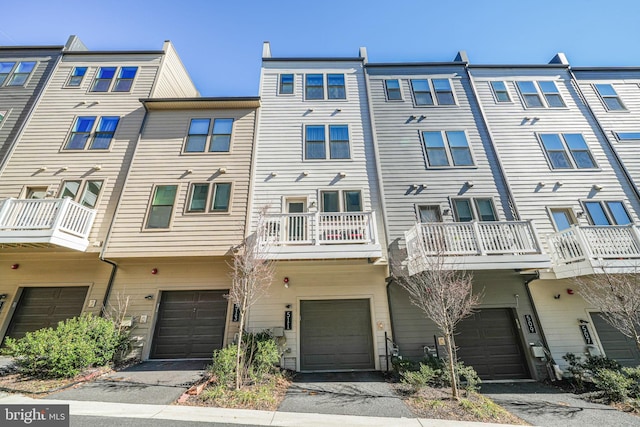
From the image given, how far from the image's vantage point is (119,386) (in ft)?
19.6

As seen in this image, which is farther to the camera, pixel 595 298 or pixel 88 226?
pixel 88 226

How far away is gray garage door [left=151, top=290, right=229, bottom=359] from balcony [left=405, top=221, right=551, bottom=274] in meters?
6.58

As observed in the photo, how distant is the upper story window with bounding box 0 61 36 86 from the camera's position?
11.5m

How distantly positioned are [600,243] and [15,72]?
78.1 ft

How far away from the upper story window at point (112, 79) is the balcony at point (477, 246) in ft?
45.6

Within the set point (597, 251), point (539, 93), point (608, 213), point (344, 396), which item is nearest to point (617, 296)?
point (597, 251)

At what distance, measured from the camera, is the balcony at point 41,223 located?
7.43 metres

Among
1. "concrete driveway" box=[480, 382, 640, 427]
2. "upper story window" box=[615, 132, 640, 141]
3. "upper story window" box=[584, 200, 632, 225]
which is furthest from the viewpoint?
"upper story window" box=[615, 132, 640, 141]

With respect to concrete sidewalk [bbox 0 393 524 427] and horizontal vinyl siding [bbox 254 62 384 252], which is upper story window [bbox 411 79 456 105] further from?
concrete sidewalk [bbox 0 393 524 427]

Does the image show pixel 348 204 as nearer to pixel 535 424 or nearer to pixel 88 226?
pixel 535 424

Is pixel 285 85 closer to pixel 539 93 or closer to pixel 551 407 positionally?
pixel 539 93

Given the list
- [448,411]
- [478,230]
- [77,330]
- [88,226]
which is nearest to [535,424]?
[448,411]

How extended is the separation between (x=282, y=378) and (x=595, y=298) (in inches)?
366

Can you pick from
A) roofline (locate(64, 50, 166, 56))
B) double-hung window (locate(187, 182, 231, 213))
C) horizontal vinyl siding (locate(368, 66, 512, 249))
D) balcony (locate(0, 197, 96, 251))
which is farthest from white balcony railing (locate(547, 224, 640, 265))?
roofline (locate(64, 50, 166, 56))
